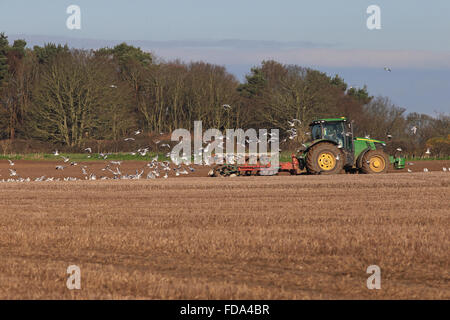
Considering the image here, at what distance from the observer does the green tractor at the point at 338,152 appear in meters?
26.4

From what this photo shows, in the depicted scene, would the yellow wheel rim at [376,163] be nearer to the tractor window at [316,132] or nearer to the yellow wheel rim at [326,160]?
the yellow wheel rim at [326,160]

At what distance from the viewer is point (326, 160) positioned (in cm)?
2653

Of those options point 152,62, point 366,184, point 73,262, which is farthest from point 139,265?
point 152,62

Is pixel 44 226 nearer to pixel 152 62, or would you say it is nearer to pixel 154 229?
pixel 154 229

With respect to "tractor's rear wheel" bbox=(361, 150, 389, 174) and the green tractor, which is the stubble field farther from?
"tractor's rear wheel" bbox=(361, 150, 389, 174)

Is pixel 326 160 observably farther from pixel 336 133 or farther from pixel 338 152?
pixel 336 133

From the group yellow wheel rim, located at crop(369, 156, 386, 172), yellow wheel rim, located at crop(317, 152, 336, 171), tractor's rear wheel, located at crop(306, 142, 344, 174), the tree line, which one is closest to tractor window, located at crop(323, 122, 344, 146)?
tractor's rear wheel, located at crop(306, 142, 344, 174)

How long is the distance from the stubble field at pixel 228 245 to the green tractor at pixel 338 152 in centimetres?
586

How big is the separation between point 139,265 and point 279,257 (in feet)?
7.68

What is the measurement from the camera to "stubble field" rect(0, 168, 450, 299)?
28.3ft

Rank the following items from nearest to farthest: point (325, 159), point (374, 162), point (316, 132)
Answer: point (325, 159) < point (316, 132) < point (374, 162)

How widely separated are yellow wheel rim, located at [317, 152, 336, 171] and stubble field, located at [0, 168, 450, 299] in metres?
5.95

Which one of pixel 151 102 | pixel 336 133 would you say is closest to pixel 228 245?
pixel 336 133

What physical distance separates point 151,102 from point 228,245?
6158cm
